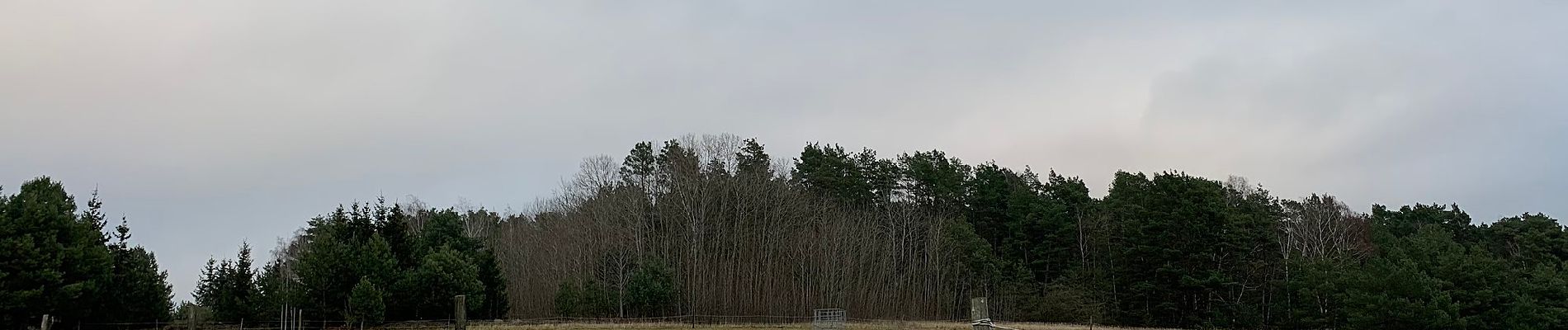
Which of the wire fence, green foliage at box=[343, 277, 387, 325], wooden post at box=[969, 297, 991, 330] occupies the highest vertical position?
wooden post at box=[969, 297, 991, 330]

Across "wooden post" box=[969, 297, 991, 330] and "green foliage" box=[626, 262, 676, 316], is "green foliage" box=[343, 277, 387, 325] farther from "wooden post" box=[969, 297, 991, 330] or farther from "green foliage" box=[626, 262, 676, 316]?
"wooden post" box=[969, 297, 991, 330]

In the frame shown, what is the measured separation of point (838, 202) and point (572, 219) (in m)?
18.8

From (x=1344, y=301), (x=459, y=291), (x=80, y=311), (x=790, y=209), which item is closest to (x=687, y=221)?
(x=790, y=209)

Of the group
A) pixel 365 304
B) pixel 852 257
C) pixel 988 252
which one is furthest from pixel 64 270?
pixel 988 252

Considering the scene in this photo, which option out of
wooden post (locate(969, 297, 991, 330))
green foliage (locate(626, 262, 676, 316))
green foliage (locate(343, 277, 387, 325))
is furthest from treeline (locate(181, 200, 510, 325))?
wooden post (locate(969, 297, 991, 330))

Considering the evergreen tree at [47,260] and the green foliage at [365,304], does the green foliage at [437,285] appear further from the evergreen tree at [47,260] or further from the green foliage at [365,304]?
the evergreen tree at [47,260]

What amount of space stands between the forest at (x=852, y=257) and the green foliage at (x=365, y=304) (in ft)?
0.26

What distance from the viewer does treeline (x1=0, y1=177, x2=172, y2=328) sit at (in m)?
26.5

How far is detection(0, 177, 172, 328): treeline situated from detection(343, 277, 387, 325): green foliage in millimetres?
6130

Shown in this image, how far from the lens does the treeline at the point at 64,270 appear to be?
26.5 metres

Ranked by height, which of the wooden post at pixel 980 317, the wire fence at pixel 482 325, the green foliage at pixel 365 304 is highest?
the wooden post at pixel 980 317

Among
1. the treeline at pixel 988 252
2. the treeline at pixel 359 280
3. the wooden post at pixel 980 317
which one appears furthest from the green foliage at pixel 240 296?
the wooden post at pixel 980 317

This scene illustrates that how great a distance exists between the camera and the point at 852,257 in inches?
2409

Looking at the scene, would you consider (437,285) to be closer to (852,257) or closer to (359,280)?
(359,280)
